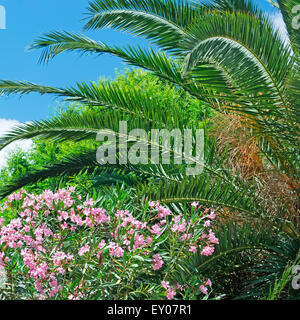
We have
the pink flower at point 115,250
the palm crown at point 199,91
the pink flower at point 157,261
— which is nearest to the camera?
the pink flower at point 115,250

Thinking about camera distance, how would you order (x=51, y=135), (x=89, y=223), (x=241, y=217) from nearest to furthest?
(x=89, y=223) → (x=241, y=217) → (x=51, y=135)

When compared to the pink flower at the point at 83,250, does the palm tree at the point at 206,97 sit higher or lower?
higher

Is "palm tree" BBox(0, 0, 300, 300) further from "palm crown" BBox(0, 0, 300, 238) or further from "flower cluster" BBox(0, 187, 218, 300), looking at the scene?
"flower cluster" BBox(0, 187, 218, 300)

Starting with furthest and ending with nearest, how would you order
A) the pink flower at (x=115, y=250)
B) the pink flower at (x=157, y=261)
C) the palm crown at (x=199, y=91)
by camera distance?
the palm crown at (x=199, y=91) → the pink flower at (x=157, y=261) → the pink flower at (x=115, y=250)

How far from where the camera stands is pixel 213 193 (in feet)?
16.7

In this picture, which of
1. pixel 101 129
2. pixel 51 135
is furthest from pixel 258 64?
pixel 51 135

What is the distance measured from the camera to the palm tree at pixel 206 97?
480 cm

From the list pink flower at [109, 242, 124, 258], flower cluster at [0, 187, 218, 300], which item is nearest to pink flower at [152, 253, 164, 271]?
flower cluster at [0, 187, 218, 300]

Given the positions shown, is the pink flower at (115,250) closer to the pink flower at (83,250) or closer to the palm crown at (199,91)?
the pink flower at (83,250)

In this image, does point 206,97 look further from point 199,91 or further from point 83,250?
point 83,250

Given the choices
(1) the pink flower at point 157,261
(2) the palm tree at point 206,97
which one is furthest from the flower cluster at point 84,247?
(2) the palm tree at point 206,97

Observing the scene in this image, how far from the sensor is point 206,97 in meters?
7.14

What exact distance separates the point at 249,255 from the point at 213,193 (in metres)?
1.16
